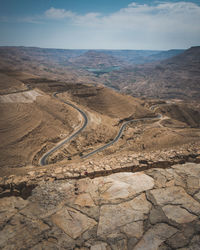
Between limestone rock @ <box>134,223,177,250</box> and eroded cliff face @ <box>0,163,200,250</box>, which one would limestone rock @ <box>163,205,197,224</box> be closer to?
eroded cliff face @ <box>0,163,200,250</box>

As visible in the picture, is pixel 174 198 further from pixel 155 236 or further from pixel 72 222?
pixel 72 222

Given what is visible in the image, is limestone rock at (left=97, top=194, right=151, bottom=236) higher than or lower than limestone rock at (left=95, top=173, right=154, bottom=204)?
lower

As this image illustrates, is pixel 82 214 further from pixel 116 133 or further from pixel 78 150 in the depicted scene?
pixel 116 133

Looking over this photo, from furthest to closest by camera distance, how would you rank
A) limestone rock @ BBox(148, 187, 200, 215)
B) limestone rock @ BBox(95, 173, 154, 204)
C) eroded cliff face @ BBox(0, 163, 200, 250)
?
limestone rock @ BBox(95, 173, 154, 204)
limestone rock @ BBox(148, 187, 200, 215)
eroded cliff face @ BBox(0, 163, 200, 250)

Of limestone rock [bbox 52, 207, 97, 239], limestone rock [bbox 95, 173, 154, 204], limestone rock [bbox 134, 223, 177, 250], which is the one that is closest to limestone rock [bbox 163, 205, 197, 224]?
limestone rock [bbox 134, 223, 177, 250]

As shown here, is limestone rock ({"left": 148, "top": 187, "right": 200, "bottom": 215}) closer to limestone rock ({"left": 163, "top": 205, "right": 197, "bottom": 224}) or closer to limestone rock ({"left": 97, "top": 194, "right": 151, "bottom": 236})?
limestone rock ({"left": 163, "top": 205, "right": 197, "bottom": 224})

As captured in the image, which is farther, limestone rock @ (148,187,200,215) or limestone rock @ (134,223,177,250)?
limestone rock @ (148,187,200,215)

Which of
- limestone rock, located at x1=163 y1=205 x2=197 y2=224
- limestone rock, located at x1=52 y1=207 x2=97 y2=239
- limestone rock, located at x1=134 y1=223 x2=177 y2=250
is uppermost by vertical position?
limestone rock, located at x1=163 y1=205 x2=197 y2=224

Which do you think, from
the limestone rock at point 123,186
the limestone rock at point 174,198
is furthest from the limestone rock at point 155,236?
the limestone rock at point 123,186

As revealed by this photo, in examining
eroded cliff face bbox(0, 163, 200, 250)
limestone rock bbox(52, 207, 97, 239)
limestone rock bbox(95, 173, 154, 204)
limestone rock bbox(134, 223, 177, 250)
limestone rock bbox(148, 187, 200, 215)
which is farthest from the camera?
limestone rock bbox(95, 173, 154, 204)

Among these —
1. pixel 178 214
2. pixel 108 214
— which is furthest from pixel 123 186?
pixel 178 214
